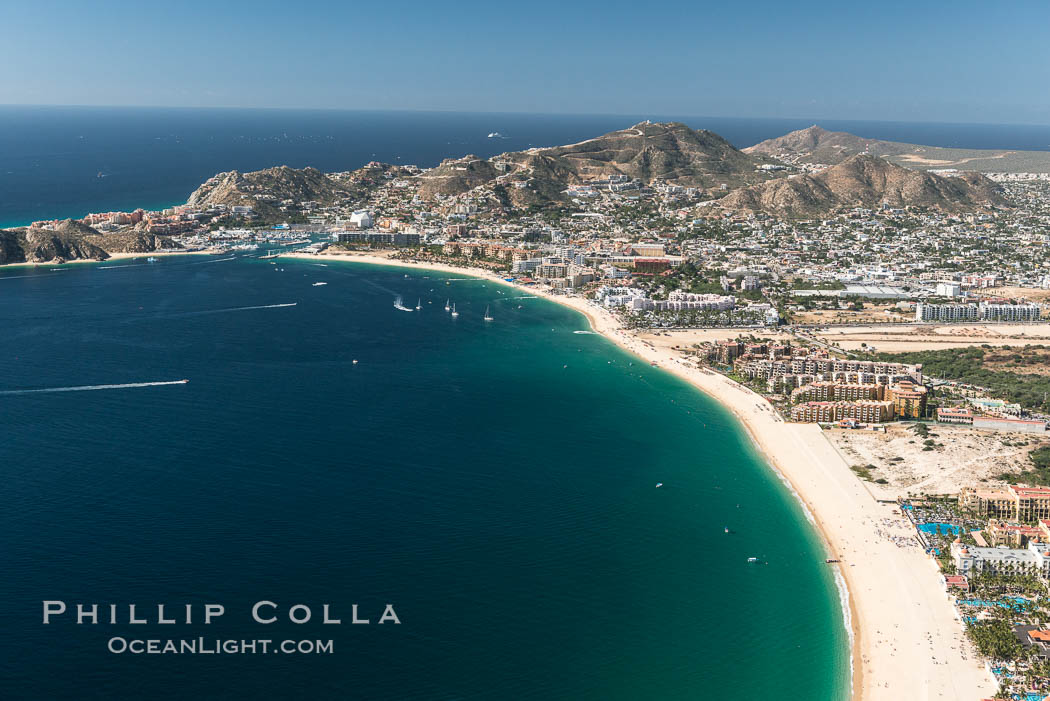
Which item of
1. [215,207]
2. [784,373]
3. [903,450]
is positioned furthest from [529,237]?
[903,450]

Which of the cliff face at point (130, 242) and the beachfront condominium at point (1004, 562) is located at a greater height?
the cliff face at point (130, 242)

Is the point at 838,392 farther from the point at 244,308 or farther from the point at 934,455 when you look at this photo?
the point at 244,308

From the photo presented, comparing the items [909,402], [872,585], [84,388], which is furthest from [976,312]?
[84,388]

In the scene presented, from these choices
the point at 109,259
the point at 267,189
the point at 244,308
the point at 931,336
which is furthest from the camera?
the point at 267,189

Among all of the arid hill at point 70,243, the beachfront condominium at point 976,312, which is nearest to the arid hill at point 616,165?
the arid hill at point 70,243

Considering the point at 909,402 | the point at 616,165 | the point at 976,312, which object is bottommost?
the point at 909,402
